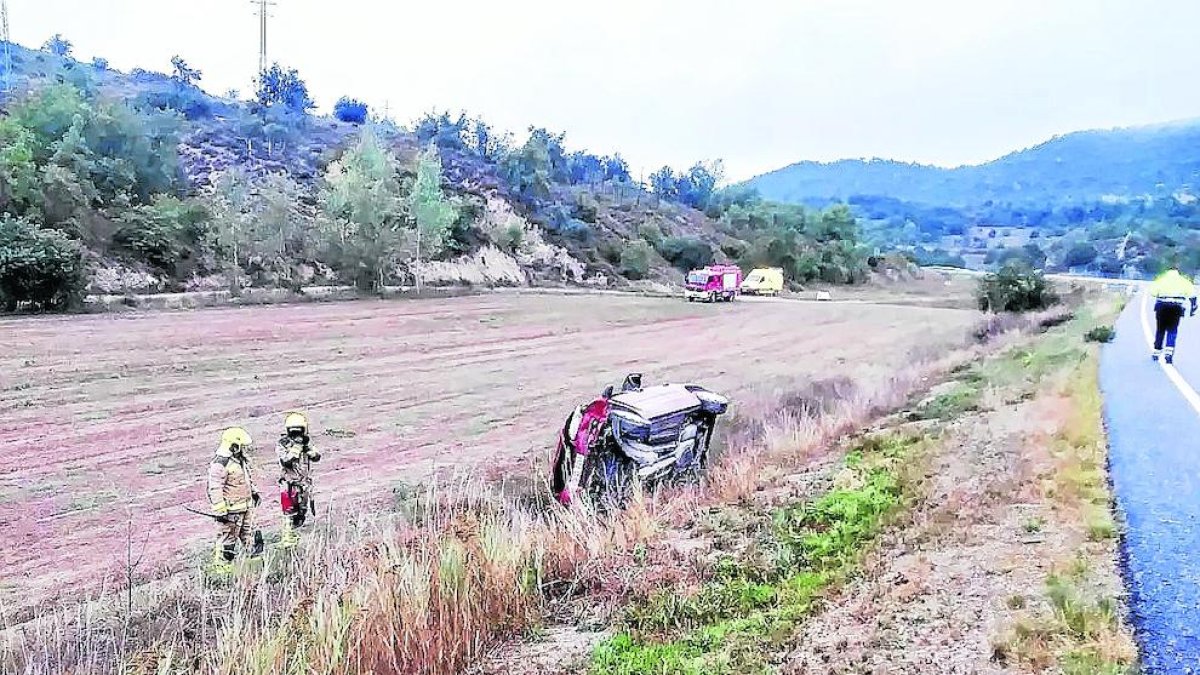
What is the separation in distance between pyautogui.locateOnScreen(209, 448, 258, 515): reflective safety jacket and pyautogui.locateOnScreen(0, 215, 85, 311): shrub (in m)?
27.9

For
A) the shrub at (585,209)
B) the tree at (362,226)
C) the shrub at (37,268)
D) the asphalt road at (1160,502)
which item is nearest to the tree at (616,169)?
the shrub at (585,209)

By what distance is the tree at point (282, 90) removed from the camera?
96.6 metres

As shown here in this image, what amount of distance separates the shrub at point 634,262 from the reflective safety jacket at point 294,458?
65459 millimetres

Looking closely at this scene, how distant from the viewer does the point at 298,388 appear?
67.4 feet

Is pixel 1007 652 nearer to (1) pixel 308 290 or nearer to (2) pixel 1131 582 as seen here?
(2) pixel 1131 582

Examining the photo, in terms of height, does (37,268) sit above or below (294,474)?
above

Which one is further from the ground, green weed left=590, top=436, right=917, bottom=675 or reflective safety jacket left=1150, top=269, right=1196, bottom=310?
reflective safety jacket left=1150, top=269, right=1196, bottom=310

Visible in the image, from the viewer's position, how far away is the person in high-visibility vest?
15.3 m

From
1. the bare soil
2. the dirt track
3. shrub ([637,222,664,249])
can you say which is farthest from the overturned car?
shrub ([637,222,664,249])

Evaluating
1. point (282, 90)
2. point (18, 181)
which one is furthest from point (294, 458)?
→ point (282, 90)

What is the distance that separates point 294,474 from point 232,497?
0.98 metres

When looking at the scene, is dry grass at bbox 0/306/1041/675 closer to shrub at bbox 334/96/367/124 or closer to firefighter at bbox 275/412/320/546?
firefighter at bbox 275/412/320/546

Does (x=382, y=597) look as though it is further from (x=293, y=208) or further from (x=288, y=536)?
(x=293, y=208)

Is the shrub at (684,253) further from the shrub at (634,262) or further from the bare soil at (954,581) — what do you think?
the bare soil at (954,581)
